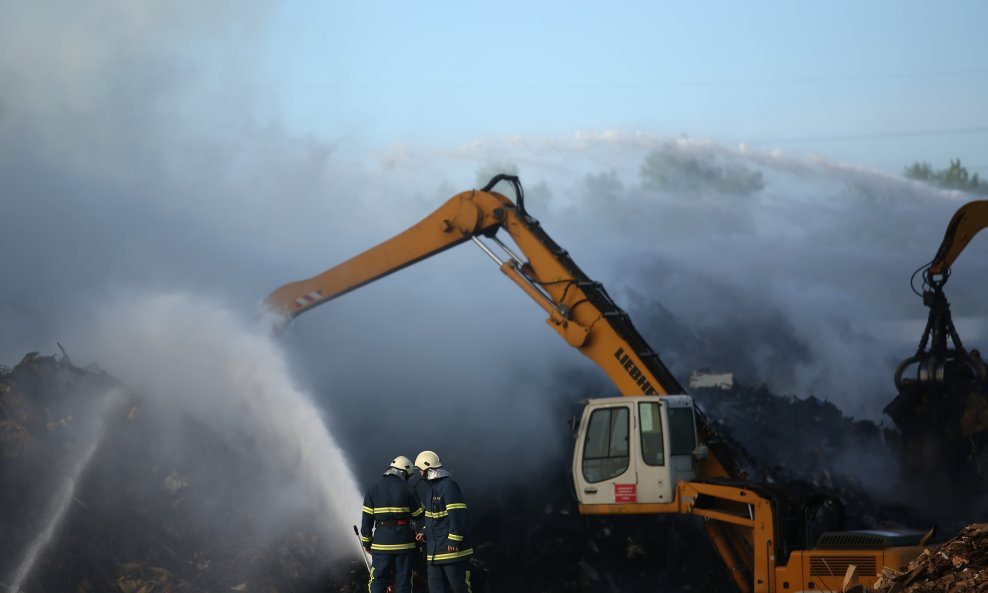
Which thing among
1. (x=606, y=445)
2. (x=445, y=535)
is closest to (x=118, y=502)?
(x=445, y=535)

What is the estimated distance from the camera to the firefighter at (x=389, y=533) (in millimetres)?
12469

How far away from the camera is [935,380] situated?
19078 millimetres

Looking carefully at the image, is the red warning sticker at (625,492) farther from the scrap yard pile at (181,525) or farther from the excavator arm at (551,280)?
the scrap yard pile at (181,525)

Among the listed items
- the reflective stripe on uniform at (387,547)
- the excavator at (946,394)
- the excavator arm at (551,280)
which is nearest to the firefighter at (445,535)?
the reflective stripe on uniform at (387,547)

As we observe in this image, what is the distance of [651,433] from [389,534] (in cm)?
330

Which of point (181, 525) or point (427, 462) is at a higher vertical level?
point (181, 525)

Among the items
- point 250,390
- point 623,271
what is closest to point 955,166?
point 623,271

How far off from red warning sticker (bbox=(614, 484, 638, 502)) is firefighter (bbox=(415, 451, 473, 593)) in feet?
7.39

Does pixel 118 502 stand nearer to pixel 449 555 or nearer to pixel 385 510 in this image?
pixel 385 510

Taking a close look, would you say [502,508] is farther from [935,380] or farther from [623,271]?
[623,271]

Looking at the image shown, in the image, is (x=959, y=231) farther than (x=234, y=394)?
No

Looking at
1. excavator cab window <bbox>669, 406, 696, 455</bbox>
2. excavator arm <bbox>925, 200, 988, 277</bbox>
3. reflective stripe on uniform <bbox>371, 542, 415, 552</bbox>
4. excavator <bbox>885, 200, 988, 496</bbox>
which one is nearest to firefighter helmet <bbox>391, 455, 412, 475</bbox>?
reflective stripe on uniform <bbox>371, 542, 415, 552</bbox>

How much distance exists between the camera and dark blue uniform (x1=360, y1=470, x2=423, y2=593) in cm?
1247

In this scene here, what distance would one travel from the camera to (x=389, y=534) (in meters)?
12.5
